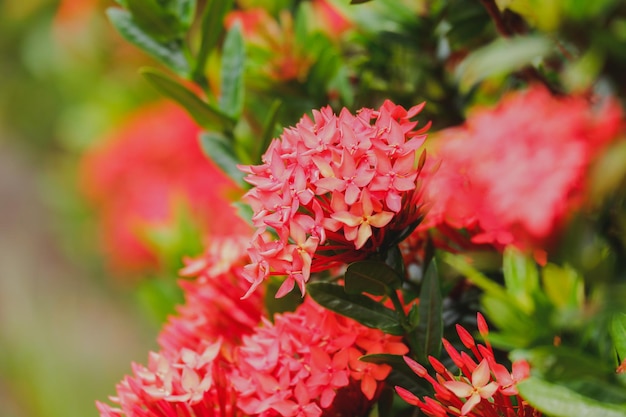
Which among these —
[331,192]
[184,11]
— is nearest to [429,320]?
[331,192]

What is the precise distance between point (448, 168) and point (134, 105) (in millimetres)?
1366

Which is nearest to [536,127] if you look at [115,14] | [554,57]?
[554,57]

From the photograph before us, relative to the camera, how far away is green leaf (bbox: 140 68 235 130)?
535mm

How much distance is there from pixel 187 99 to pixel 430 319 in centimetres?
25

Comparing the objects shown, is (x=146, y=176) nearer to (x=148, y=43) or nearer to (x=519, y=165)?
(x=148, y=43)

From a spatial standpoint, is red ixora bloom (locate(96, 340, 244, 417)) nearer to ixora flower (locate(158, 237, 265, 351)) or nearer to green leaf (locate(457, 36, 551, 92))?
ixora flower (locate(158, 237, 265, 351))

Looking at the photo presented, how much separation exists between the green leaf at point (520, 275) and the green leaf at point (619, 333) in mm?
59

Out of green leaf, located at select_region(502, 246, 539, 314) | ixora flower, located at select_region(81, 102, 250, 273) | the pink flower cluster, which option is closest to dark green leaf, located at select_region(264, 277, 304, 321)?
the pink flower cluster

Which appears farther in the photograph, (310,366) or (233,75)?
(233,75)

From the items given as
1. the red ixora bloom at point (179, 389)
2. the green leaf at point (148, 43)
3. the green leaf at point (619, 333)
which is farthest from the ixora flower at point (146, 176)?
the green leaf at point (619, 333)

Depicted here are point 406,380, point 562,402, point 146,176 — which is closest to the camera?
point 562,402

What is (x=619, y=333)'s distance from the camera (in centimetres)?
38

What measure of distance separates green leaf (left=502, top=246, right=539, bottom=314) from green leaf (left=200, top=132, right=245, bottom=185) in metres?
0.21

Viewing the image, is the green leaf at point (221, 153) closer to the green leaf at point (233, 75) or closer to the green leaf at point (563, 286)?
the green leaf at point (233, 75)
